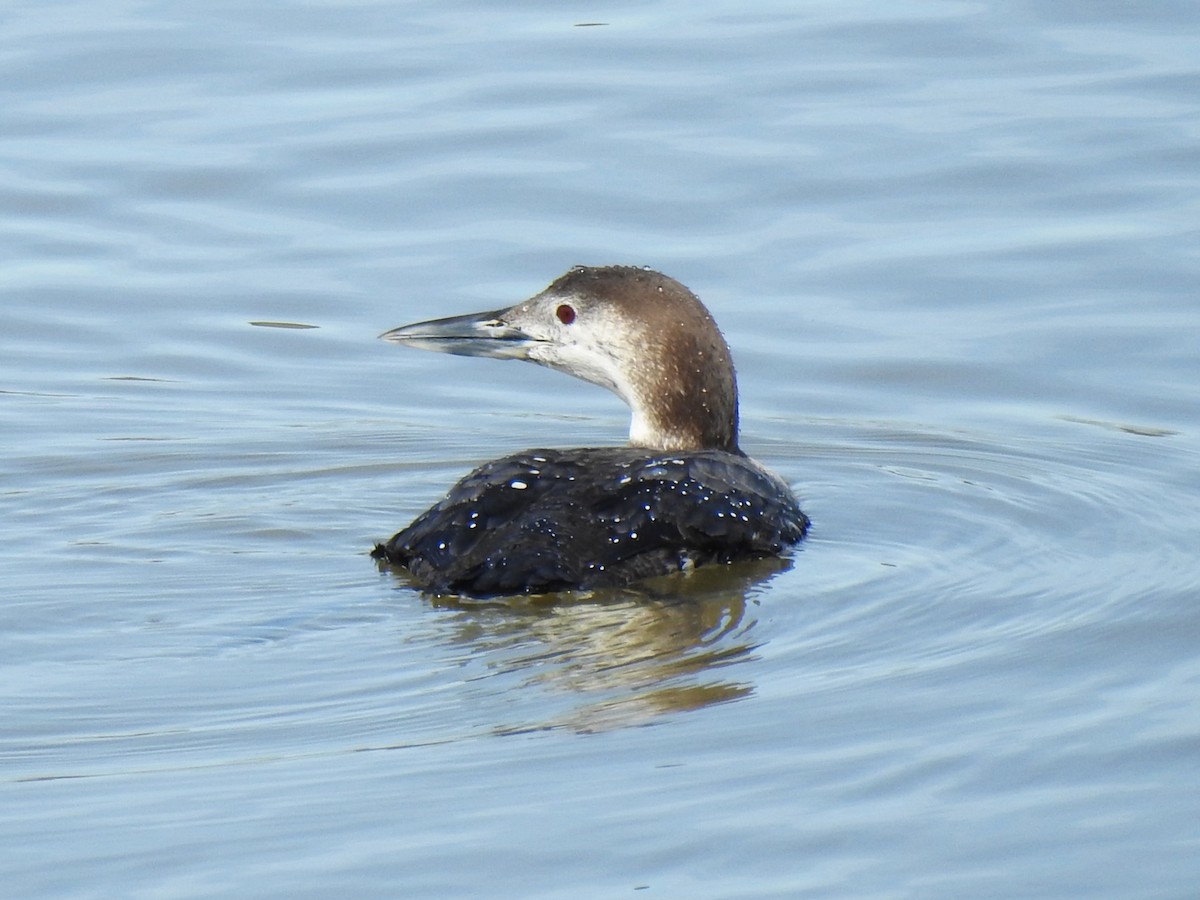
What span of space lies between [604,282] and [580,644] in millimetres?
A: 1608

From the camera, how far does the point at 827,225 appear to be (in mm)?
8461

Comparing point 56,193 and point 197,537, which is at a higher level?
point 56,193

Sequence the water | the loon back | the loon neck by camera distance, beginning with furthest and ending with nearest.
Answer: the loon neck < the loon back < the water

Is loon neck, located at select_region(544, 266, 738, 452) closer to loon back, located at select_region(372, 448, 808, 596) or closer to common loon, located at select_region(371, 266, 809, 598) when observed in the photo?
common loon, located at select_region(371, 266, 809, 598)

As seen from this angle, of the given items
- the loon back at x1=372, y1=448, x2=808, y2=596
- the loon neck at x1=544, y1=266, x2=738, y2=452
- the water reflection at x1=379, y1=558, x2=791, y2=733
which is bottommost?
the water reflection at x1=379, y1=558, x2=791, y2=733

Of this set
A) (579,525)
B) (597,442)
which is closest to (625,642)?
(579,525)

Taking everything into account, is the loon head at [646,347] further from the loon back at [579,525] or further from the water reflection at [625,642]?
the water reflection at [625,642]

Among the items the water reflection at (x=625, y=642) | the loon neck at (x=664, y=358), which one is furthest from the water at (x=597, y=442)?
the loon neck at (x=664, y=358)

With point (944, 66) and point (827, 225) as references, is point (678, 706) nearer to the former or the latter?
point (827, 225)

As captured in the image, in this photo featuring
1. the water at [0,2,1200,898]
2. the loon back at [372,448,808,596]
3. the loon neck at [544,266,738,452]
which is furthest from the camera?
the loon neck at [544,266,738,452]

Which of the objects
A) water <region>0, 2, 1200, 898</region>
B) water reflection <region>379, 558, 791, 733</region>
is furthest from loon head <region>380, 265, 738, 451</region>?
water reflection <region>379, 558, 791, 733</region>

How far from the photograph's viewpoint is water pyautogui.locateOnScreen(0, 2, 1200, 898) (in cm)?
373

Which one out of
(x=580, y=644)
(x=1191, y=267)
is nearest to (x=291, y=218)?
(x=1191, y=267)

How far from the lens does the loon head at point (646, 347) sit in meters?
6.03
